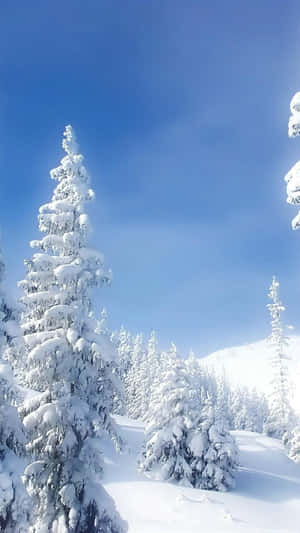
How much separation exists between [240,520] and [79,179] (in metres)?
20.2

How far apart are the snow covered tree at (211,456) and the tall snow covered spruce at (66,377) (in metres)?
17.9

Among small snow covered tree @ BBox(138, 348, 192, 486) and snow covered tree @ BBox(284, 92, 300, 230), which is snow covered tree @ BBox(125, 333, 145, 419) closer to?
small snow covered tree @ BBox(138, 348, 192, 486)

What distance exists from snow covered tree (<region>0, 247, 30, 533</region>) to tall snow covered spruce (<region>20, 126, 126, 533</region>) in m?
2.18

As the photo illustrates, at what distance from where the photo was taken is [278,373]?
4991 centimetres

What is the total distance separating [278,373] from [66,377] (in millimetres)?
38093

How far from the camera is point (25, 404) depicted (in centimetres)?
1650

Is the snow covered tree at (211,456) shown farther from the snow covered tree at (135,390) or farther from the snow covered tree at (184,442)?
the snow covered tree at (135,390)

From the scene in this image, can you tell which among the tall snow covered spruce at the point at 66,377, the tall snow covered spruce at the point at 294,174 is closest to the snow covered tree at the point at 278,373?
the tall snow covered spruce at the point at 66,377

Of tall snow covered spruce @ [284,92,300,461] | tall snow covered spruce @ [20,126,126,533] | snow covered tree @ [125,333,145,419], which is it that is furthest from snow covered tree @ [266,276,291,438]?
tall snow covered spruce @ [284,92,300,461]

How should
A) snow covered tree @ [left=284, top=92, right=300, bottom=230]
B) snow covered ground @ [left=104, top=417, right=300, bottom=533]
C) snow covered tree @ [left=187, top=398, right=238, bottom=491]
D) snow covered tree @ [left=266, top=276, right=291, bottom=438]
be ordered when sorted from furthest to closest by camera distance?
1. snow covered tree @ [left=266, top=276, right=291, bottom=438]
2. snow covered tree @ [left=187, top=398, right=238, bottom=491]
3. snow covered ground @ [left=104, top=417, right=300, bottom=533]
4. snow covered tree @ [left=284, top=92, right=300, bottom=230]

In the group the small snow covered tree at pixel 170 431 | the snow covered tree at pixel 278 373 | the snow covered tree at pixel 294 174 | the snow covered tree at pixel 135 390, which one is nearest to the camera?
the snow covered tree at pixel 294 174

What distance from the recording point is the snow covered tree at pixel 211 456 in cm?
3250

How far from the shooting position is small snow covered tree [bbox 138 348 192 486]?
32.6m

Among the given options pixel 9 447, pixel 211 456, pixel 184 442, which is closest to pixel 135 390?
pixel 184 442
